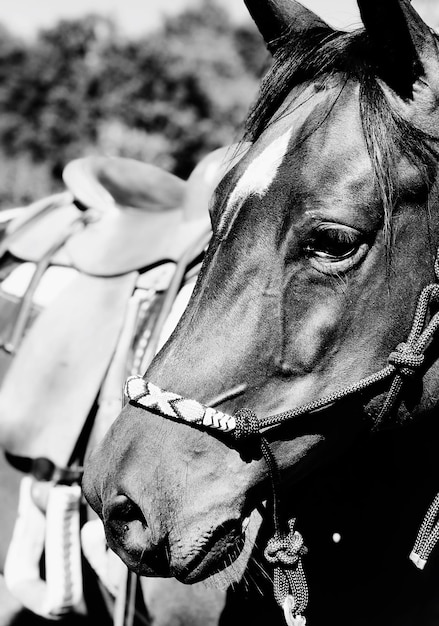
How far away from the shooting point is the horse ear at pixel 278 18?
1501 millimetres

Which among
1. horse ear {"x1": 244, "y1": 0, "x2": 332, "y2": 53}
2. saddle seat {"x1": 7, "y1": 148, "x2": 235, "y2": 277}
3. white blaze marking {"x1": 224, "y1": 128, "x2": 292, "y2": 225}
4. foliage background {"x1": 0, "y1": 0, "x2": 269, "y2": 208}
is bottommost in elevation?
foliage background {"x1": 0, "y1": 0, "x2": 269, "y2": 208}

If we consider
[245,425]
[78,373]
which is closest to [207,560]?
[245,425]

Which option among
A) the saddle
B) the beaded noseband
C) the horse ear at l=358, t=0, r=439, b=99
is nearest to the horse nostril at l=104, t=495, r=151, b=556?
the beaded noseband

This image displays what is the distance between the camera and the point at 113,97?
75.8ft

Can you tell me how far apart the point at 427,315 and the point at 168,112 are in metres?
22.1

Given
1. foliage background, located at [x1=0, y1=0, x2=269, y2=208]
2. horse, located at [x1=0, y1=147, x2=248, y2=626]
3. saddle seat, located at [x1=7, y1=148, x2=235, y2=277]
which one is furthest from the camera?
foliage background, located at [x1=0, y1=0, x2=269, y2=208]

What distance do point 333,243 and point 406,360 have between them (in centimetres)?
25

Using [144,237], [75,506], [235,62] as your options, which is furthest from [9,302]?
[235,62]

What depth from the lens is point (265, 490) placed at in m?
1.29

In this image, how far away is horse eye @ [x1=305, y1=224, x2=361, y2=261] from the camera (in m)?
1.19

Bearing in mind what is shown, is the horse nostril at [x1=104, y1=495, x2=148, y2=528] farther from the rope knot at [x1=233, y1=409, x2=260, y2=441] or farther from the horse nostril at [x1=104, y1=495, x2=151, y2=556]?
the rope knot at [x1=233, y1=409, x2=260, y2=441]

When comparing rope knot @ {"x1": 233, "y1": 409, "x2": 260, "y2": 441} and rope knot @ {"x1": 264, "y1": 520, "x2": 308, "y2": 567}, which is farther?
rope knot @ {"x1": 264, "y1": 520, "x2": 308, "y2": 567}

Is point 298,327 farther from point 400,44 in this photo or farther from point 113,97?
point 113,97

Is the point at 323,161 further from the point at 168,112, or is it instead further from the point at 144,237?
the point at 168,112
